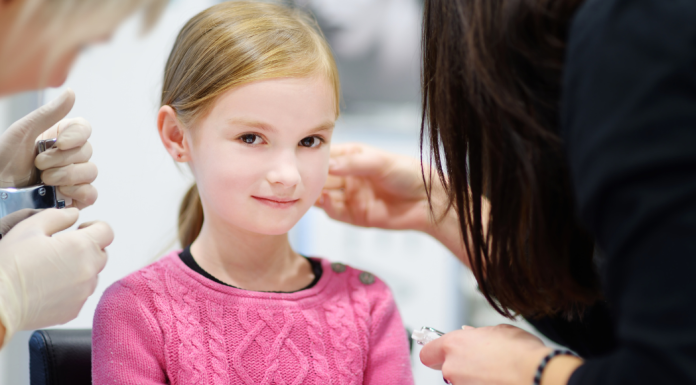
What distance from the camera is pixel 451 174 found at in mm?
762

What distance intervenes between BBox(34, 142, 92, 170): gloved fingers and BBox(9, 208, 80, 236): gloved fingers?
74 mm

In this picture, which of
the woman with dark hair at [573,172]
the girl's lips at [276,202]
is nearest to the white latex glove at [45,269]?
the girl's lips at [276,202]

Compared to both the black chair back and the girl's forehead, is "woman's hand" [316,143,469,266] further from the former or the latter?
the black chair back

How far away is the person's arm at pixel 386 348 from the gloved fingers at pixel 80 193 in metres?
0.47

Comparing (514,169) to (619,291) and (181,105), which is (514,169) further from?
(181,105)

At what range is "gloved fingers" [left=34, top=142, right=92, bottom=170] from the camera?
811 mm

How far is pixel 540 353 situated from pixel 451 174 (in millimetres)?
245

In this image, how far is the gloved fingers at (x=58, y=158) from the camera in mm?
811

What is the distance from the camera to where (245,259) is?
3.14ft

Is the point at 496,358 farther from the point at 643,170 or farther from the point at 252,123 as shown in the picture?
the point at 252,123

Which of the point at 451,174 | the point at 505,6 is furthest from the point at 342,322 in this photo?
the point at 505,6

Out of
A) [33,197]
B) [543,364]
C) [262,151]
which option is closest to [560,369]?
[543,364]

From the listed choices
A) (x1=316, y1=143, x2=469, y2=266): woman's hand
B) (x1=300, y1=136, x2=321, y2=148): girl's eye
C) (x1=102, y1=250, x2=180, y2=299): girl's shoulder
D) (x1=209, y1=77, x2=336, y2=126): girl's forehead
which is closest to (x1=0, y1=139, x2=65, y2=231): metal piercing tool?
(x1=102, y1=250, x2=180, y2=299): girl's shoulder

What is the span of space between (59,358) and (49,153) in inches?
12.1
